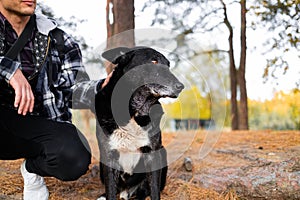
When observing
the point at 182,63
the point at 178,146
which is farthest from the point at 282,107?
the point at 182,63

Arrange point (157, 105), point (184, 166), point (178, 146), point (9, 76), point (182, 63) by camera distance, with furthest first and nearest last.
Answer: point (178, 146), point (184, 166), point (182, 63), point (157, 105), point (9, 76)

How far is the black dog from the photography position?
2.57 meters

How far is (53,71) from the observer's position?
2699 mm

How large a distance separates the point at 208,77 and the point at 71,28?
8.38 ft

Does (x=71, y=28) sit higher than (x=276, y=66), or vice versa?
(x=71, y=28)

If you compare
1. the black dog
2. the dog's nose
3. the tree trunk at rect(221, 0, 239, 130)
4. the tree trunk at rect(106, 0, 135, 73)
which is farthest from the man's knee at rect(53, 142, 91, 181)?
the tree trunk at rect(221, 0, 239, 130)

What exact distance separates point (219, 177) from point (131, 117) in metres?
1.17

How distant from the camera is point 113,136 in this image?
260 cm

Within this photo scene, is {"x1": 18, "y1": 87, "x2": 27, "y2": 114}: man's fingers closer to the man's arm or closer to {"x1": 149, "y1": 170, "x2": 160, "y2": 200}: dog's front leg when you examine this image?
the man's arm

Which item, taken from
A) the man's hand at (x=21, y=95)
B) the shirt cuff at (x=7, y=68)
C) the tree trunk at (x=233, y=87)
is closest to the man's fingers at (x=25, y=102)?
the man's hand at (x=21, y=95)

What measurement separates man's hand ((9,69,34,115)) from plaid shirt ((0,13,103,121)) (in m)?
0.22

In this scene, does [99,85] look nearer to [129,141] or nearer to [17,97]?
[129,141]

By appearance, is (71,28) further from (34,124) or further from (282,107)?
(282,107)

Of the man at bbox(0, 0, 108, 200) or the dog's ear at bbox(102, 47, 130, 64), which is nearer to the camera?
the man at bbox(0, 0, 108, 200)
